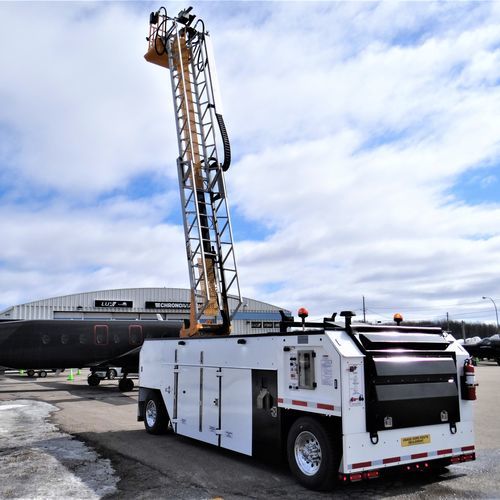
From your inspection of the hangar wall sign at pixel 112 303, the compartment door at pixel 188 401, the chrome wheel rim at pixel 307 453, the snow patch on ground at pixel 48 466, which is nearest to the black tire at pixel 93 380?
the snow patch on ground at pixel 48 466

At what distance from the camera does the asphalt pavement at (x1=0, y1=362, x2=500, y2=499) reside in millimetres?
6910

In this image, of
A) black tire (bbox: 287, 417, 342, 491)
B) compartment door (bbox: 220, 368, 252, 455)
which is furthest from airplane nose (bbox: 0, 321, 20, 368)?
black tire (bbox: 287, 417, 342, 491)

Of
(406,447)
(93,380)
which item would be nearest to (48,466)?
(406,447)

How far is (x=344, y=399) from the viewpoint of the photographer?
6.54m

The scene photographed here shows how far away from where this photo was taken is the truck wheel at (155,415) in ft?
36.0

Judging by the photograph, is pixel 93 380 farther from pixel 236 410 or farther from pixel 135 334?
pixel 236 410

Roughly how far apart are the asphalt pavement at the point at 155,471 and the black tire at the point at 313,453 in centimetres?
18

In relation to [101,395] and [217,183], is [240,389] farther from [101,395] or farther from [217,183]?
[101,395]

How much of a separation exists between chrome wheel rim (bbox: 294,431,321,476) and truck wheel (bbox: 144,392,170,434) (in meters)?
4.48

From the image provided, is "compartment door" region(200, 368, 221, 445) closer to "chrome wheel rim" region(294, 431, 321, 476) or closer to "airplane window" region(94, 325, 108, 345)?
"chrome wheel rim" region(294, 431, 321, 476)

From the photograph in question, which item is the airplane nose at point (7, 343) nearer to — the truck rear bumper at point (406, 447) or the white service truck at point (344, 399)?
the white service truck at point (344, 399)

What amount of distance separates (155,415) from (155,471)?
3.15m

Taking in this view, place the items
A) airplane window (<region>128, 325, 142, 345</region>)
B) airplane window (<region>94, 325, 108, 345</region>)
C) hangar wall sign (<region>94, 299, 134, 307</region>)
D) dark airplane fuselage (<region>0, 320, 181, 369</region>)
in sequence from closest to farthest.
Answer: dark airplane fuselage (<region>0, 320, 181, 369</region>)
airplane window (<region>94, 325, 108, 345</region>)
airplane window (<region>128, 325, 142, 345</region>)
hangar wall sign (<region>94, 299, 134, 307</region>)

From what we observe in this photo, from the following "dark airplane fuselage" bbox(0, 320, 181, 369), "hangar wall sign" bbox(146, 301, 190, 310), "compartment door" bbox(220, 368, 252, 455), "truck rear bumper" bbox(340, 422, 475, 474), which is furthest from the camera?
"hangar wall sign" bbox(146, 301, 190, 310)
